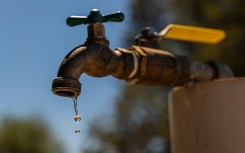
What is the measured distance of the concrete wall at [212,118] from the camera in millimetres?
847

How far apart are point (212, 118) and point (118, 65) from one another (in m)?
0.18

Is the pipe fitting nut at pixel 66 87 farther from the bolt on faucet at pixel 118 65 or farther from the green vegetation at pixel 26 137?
the green vegetation at pixel 26 137

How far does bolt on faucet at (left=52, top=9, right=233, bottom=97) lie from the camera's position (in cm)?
74

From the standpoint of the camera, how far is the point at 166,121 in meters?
2.93

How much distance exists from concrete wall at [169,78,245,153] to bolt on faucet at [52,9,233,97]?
5 cm

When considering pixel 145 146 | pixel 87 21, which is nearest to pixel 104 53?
pixel 87 21

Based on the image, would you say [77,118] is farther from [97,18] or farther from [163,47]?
[163,47]

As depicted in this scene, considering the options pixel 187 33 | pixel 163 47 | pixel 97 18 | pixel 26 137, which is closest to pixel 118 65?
pixel 97 18

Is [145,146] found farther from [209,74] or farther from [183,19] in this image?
[209,74]

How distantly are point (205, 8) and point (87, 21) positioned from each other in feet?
6.81

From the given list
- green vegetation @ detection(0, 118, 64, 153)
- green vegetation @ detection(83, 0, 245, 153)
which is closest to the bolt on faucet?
green vegetation @ detection(83, 0, 245, 153)

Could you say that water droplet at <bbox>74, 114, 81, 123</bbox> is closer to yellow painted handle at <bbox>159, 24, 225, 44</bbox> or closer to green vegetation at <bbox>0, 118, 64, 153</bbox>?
yellow painted handle at <bbox>159, 24, 225, 44</bbox>

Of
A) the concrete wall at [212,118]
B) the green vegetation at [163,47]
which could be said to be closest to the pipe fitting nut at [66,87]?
the concrete wall at [212,118]

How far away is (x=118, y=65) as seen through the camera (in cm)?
86
